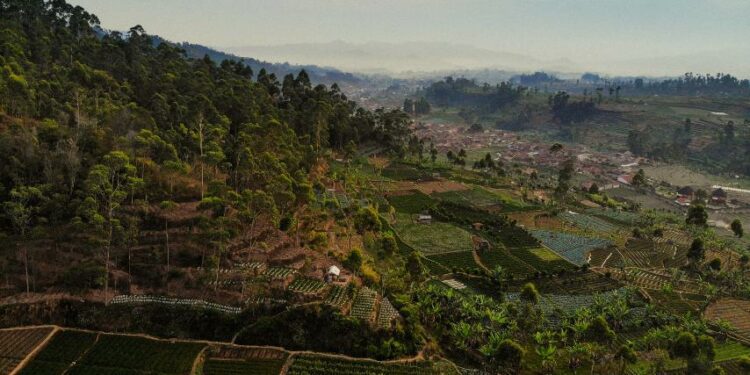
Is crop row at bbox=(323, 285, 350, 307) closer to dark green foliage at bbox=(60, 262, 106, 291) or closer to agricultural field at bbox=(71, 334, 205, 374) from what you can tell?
agricultural field at bbox=(71, 334, 205, 374)

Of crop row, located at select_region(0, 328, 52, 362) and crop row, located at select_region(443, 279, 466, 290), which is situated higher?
crop row, located at select_region(0, 328, 52, 362)

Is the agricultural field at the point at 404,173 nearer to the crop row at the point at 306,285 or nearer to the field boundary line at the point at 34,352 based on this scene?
the crop row at the point at 306,285

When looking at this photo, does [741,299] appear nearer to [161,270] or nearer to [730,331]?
[730,331]

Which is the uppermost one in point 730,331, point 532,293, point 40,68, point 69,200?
point 40,68

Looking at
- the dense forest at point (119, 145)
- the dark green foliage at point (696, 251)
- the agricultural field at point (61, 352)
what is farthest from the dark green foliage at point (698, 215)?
the agricultural field at point (61, 352)

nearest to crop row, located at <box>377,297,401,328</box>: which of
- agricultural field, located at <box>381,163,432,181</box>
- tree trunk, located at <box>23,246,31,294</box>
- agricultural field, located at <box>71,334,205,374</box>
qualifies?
agricultural field, located at <box>71,334,205,374</box>

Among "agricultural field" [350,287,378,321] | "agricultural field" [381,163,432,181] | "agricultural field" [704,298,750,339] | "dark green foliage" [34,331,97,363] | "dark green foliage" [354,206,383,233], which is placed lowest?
"agricultural field" [704,298,750,339]

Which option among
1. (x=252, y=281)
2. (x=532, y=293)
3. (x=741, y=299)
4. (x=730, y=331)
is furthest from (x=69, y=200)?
(x=741, y=299)

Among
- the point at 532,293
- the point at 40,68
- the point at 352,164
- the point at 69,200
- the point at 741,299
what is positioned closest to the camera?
the point at 69,200
